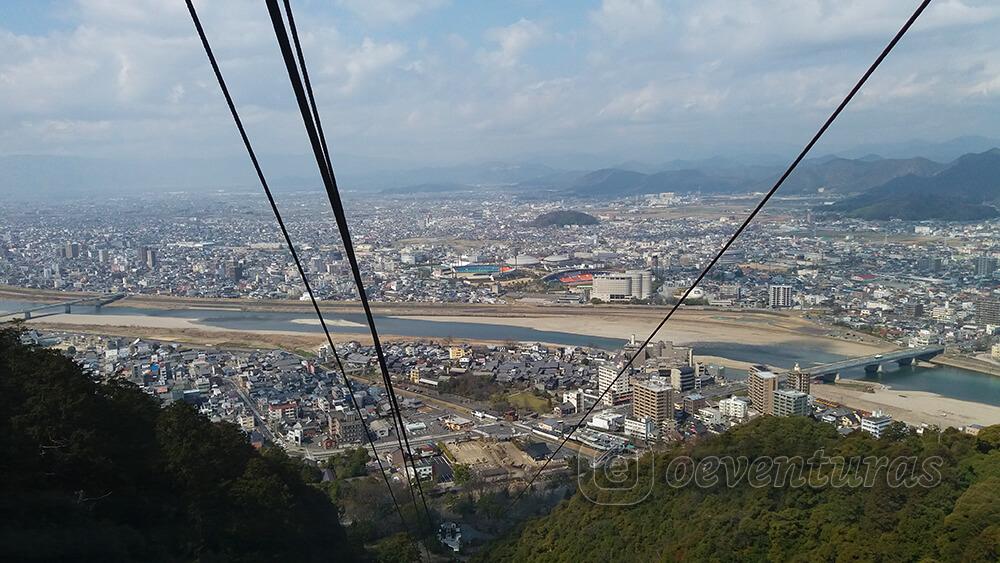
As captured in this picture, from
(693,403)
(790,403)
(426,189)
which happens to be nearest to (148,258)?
(693,403)

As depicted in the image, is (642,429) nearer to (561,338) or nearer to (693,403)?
(693,403)

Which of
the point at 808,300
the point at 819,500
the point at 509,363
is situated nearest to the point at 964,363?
the point at 808,300

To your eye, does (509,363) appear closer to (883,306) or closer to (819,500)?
(819,500)

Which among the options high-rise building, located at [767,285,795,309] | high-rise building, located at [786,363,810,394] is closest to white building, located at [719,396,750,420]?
high-rise building, located at [786,363,810,394]

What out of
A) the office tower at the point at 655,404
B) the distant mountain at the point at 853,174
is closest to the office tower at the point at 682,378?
the office tower at the point at 655,404

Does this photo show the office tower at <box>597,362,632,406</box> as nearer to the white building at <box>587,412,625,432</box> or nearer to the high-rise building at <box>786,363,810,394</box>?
the white building at <box>587,412,625,432</box>
